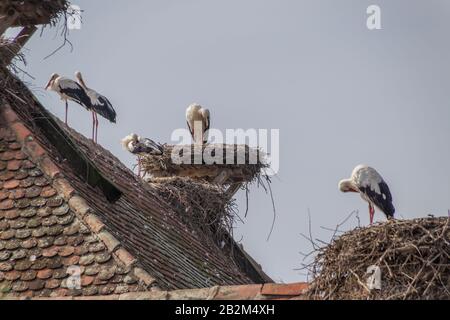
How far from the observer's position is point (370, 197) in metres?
17.7

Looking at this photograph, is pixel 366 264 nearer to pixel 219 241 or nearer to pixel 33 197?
pixel 33 197

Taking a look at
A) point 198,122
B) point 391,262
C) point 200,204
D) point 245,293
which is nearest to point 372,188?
point 200,204

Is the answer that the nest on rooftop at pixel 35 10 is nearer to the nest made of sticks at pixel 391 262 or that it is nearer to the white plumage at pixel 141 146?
the nest made of sticks at pixel 391 262

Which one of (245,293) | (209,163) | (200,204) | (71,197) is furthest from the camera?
(209,163)

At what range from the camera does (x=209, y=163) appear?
22500 mm

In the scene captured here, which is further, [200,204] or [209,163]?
[209,163]

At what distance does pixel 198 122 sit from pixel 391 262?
16944 millimetres

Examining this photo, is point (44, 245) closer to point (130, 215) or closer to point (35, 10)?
point (130, 215)

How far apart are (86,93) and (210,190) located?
11.6 feet

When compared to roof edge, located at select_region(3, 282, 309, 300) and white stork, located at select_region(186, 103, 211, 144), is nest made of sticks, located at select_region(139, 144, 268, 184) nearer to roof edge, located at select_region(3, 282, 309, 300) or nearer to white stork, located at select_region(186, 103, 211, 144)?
white stork, located at select_region(186, 103, 211, 144)

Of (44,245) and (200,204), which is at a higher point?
(44,245)

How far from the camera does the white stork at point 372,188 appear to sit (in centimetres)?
1756

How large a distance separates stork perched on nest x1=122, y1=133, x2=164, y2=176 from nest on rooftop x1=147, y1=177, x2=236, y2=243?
116 inches

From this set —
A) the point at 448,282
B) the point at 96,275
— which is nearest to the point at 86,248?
the point at 96,275
